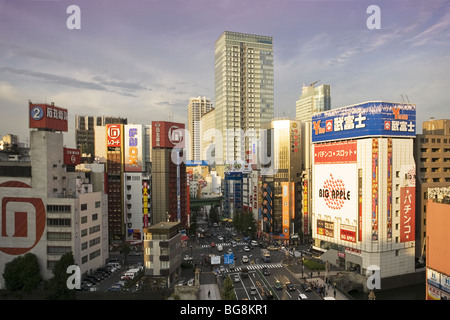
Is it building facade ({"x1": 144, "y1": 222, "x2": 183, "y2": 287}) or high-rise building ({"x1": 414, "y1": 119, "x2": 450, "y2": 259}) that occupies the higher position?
high-rise building ({"x1": 414, "y1": 119, "x2": 450, "y2": 259})

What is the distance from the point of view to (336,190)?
60500 mm

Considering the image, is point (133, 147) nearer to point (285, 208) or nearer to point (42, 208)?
point (42, 208)

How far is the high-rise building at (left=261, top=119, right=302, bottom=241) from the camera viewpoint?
83.1m

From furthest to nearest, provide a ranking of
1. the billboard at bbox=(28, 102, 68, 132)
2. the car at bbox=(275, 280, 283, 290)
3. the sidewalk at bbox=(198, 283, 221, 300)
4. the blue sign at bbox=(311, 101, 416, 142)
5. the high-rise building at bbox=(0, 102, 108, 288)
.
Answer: the billboard at bbox=(28, 102, 68, 132) → the blue sign at bbox=(311, 101, 416, 142) → the high-rise building at bbox=(0, 102, 108, 288) → the car at bbox=(275, 280, 283, 290) → the sidewalk at bbox=(198, 283, 221, 300)

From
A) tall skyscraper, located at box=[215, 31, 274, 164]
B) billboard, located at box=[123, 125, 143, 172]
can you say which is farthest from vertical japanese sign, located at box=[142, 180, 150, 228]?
tall skyscraper, located at box=[215, 31, 274, 164]

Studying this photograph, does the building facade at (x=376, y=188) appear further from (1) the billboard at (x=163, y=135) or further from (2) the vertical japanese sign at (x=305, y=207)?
(1) the billboard at (x=163, y=135)

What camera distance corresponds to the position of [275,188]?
8462 cm

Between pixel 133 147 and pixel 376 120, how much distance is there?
5739 cm

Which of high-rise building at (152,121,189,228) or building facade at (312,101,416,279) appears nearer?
building facade at (312,101,416,279)

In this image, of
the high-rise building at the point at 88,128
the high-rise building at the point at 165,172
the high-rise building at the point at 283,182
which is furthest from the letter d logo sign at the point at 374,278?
the high-rise building at the point at 88,128

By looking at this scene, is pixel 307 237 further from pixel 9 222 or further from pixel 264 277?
pixel 9 222

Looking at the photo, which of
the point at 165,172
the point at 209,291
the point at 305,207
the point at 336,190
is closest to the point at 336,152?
the point at 336,190

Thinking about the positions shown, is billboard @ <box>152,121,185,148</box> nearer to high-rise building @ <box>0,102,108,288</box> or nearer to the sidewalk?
high-rise building @ <box>0,102,108,288</box>

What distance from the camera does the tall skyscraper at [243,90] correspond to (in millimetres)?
148875
